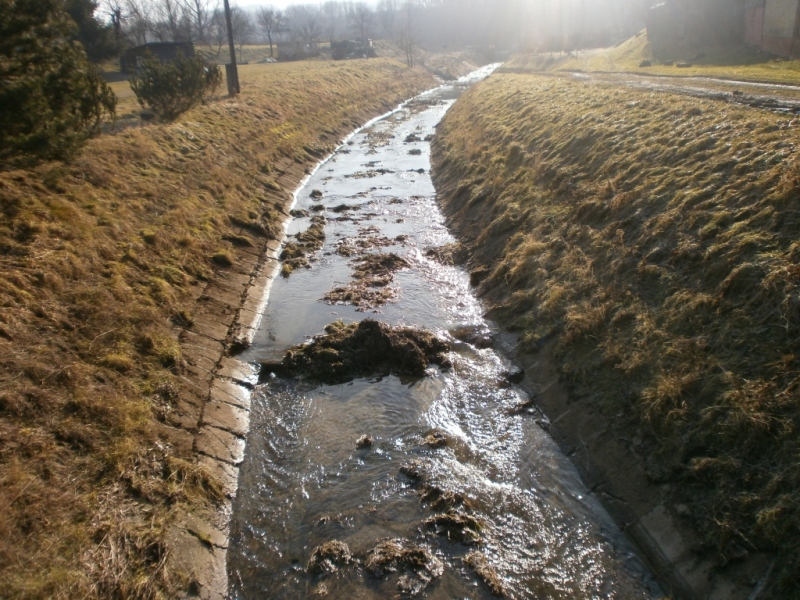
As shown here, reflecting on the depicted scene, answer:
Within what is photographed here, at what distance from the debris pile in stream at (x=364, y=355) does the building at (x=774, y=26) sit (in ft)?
123

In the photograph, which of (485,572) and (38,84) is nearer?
(485,572)

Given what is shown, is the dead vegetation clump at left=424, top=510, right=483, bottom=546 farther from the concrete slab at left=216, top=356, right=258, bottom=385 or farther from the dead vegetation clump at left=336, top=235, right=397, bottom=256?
the dead vegetation clump at left=336, top=235, right=397, bottom=256

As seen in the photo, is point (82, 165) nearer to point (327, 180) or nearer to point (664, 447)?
point (327, 180)

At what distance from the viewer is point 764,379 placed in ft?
28.0

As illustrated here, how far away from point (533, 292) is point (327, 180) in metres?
18.8

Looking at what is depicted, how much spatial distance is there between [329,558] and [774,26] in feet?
156

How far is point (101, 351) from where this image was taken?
1094 centimetres

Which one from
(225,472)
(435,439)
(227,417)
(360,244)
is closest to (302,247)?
(360,244)

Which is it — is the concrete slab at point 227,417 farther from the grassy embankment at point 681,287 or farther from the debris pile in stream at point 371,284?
the grassy embankment at point 681,287

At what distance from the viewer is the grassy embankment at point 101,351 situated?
7.52 meters

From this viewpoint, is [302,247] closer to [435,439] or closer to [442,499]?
[435,439]

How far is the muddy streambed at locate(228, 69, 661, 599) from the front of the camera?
26.5 ft

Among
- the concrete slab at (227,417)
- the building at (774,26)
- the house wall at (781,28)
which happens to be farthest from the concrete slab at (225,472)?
the house wall at (781,28)

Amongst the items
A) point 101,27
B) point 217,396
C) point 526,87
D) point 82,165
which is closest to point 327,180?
point 82,165
